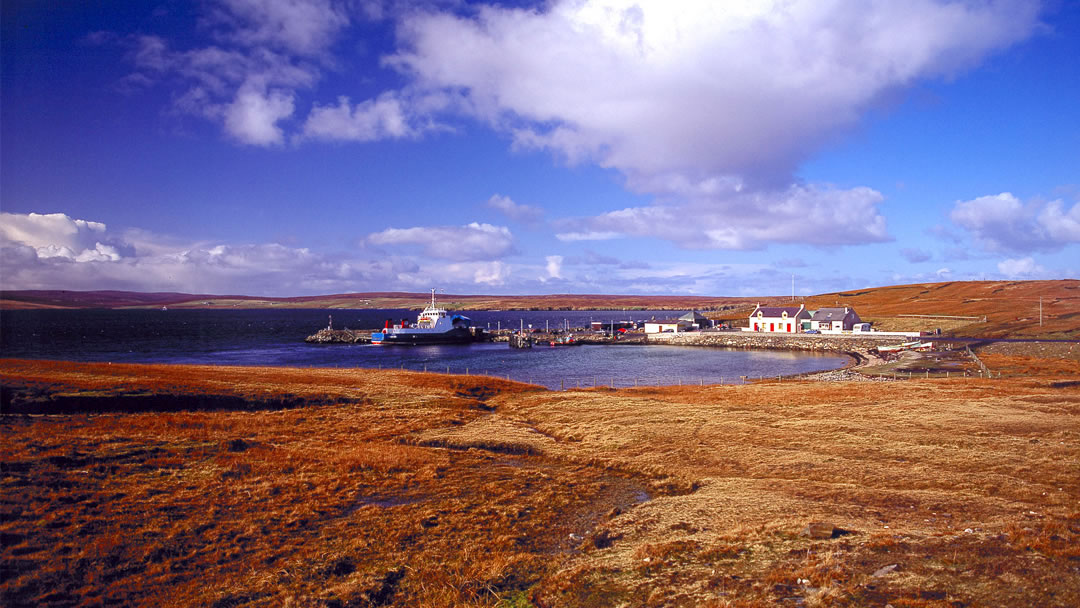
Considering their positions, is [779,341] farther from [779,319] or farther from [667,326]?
[667,326]

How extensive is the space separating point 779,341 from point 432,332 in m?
64.3

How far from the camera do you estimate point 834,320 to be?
9975cm

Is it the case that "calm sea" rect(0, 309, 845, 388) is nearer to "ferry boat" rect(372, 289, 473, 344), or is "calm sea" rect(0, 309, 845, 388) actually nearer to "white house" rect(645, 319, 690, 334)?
"ferry boat" rect(372, 289, 473, 344)

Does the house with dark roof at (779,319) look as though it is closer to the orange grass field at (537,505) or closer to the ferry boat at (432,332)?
the ferry boat at (432,332)

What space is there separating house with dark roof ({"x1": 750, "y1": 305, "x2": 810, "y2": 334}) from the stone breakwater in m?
5.82

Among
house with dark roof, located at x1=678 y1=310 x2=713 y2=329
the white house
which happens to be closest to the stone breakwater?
the white house

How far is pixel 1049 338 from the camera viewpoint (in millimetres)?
72750

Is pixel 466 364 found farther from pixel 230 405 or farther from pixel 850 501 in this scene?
pixel 850 501

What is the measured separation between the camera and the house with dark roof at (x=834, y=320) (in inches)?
3883

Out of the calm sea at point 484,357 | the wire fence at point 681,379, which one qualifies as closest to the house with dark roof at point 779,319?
the calm sea at point 484,357

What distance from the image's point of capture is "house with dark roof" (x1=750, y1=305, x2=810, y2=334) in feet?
342

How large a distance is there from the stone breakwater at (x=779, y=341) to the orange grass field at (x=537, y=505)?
2507 inches

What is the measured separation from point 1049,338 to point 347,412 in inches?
3537

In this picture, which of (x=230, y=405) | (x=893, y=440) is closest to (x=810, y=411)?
(x=893, y=440)
